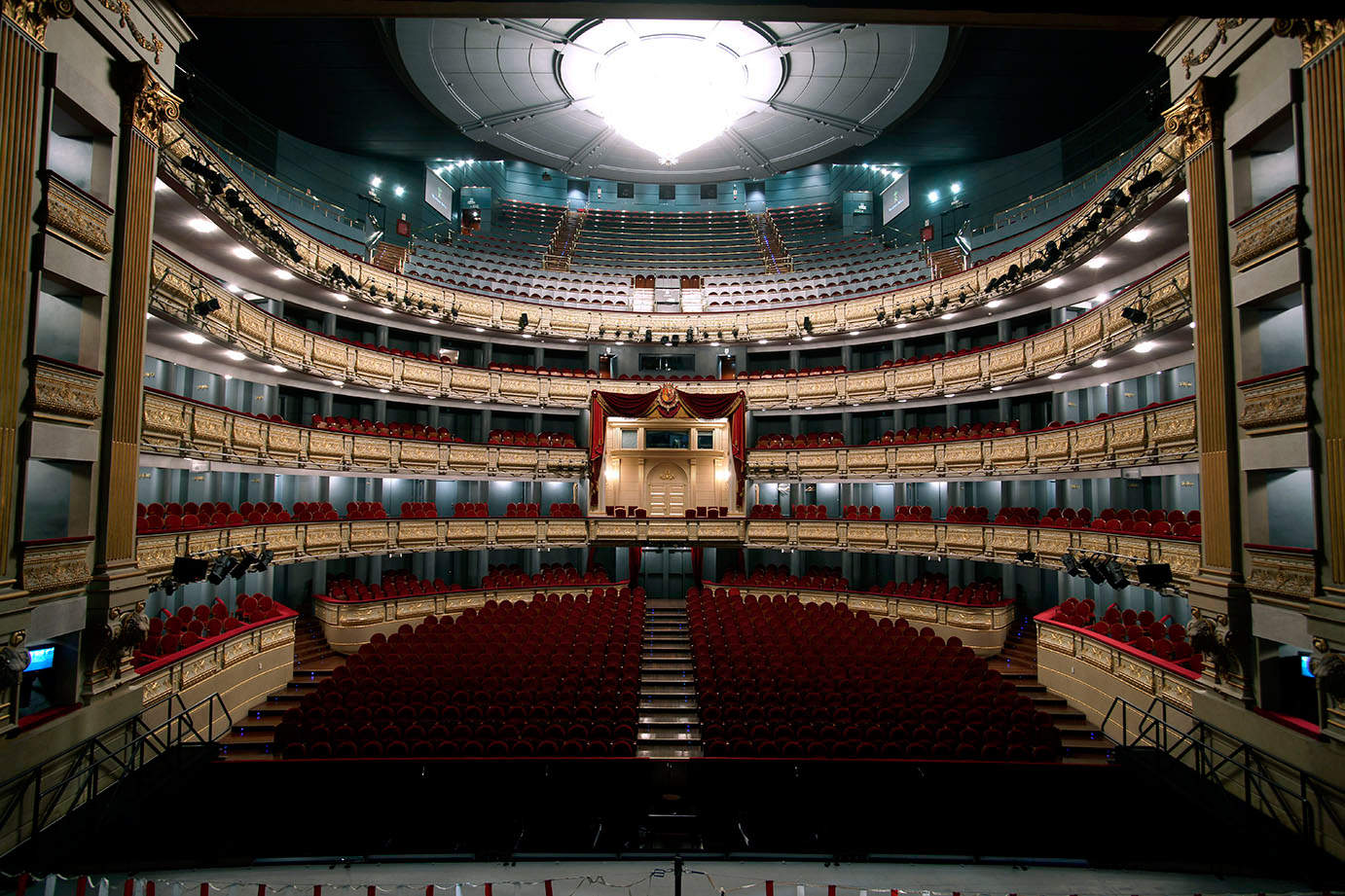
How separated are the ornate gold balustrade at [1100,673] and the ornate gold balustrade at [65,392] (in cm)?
1346

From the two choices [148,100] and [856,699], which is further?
[856,699]

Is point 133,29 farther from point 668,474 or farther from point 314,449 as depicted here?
point 668,474

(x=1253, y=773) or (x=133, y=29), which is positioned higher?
(x=133, y=29)

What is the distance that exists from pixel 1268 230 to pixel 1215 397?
1.93 metres

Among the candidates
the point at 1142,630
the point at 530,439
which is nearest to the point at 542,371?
the point at 530,439

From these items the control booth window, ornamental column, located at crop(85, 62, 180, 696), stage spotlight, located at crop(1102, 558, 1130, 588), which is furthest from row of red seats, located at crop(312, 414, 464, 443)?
stage spotlight, located at crop(1102, 558, 1130, 588)

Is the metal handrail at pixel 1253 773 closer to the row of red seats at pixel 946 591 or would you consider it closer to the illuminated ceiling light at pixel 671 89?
the row of red seats at pixel 946 591

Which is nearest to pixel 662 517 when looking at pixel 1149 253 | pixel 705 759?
pixel 705 759

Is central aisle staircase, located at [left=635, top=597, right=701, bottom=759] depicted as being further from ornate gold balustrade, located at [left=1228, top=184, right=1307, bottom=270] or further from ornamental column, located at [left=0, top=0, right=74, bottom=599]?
ornate gold balustrade, located at [left=1228, top=184, right=1307, bottom=270]

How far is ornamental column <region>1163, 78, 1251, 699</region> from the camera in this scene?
734cm

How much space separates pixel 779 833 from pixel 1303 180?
30.2ft

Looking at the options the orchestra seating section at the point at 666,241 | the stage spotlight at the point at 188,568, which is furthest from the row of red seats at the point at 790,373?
the stage spotlight at the point at 188,568

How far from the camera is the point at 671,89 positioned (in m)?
16.2

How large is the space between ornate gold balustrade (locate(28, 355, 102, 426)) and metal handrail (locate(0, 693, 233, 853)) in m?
3.54
